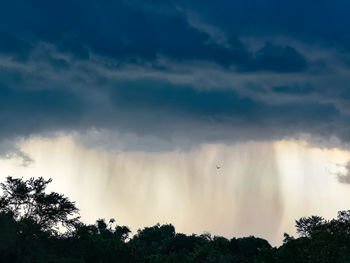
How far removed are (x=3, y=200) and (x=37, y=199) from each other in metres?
5.42

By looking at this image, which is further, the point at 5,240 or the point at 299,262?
the point at 299,262

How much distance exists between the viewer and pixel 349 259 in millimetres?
90500

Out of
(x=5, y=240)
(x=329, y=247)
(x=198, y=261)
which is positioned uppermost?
(x=198, y=261)

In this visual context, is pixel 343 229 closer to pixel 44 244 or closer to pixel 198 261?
pixel 44 244

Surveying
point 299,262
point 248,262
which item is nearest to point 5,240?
point 299,262

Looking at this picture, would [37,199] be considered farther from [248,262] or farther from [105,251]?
[248,262]

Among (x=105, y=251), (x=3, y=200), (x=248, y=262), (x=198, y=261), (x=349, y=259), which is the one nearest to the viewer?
(x=349, y=259)

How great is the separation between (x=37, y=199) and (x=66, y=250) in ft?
30.9

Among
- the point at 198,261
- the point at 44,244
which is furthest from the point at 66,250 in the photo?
the point at 198,261

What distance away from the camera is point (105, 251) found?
115m

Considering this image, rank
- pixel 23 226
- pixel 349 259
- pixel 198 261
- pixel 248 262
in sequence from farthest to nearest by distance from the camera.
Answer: pixel 248 262 → pixel 198 261 → pixel 23 226 → pixel 349 259

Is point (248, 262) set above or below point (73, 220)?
above

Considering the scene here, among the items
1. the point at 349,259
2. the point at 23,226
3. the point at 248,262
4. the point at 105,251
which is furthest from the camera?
the point at 248,262

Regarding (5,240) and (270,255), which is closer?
(5,240)
